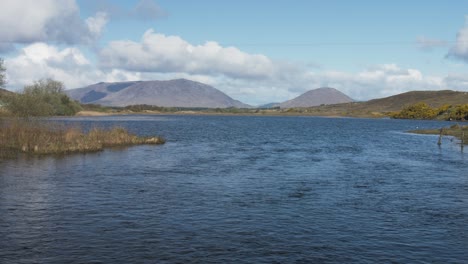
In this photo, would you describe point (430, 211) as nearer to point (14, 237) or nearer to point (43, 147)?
point (14, 237)

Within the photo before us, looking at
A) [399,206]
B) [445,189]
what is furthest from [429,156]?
[399,206]

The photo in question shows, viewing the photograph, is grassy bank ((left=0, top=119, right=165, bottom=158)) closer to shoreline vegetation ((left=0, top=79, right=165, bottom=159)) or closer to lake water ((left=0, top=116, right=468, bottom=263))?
shoreline vegetation ((left=0, top=79, right=165, bottom=159))

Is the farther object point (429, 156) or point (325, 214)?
point (429, 156)

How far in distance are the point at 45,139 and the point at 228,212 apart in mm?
36898

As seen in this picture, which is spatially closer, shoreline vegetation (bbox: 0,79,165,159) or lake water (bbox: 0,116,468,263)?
lake water (bbox: 0,116,468,263)

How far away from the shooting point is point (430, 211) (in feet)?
92.8

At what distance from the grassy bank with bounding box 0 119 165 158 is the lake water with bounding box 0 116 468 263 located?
525cm

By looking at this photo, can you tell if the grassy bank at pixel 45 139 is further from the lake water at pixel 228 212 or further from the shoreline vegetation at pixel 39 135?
the lake water at pixel 228 212

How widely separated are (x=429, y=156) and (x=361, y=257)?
150 feet

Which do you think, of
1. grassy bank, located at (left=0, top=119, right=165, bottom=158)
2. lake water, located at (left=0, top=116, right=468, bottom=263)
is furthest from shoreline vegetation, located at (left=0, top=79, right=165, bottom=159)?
lake water, located at (left=0, top=116, right=468, bottom=263)

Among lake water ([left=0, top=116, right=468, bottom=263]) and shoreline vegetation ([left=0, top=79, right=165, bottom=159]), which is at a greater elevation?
shoreline vegetation ([left=0, top=79, right=165, bottom=159])

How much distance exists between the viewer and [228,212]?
27453mm

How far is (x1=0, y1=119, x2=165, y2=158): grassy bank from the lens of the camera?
54125 millimetres

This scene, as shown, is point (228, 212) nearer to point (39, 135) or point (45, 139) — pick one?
point (45, 139)
